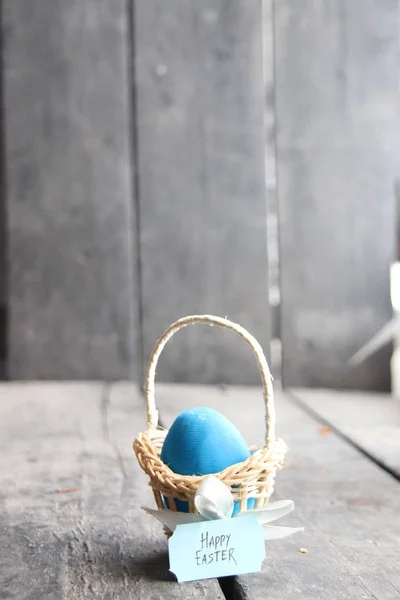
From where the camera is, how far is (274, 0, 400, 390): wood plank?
3004 mm

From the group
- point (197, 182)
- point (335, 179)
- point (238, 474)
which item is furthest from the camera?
point (197, 182)

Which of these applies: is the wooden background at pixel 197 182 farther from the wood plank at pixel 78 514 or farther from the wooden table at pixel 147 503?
the wood plank at pixel 78 514

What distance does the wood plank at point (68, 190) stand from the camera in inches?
125

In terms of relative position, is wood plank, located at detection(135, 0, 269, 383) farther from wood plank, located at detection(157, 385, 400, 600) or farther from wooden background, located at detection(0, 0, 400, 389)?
wood plank, located at detection(157, 385, 400, 600)

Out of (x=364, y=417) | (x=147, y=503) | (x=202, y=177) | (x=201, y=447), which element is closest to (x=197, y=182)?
(x=202, y=177)

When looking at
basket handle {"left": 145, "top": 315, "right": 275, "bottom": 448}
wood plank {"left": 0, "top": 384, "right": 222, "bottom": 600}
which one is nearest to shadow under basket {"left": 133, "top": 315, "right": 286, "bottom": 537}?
basket handle {"left": 145, "top": 315, "right": 275, "bottom": 448}

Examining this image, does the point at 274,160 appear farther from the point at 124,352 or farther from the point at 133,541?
the point at 133,541

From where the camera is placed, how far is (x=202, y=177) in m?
3.14

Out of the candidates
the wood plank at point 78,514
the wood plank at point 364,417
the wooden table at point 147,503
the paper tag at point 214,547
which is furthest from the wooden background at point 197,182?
the paper tag at point 214,547

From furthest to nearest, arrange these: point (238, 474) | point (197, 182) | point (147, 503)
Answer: point (197, 182) < point (147, 503) < point (238, 474)

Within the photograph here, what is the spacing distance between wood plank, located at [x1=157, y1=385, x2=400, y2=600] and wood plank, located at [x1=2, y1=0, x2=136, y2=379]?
3.64ft

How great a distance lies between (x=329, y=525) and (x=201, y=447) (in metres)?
0.41

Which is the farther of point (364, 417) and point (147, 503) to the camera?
point (364, 417)

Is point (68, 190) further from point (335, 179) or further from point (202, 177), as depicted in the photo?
point (335, 179)
